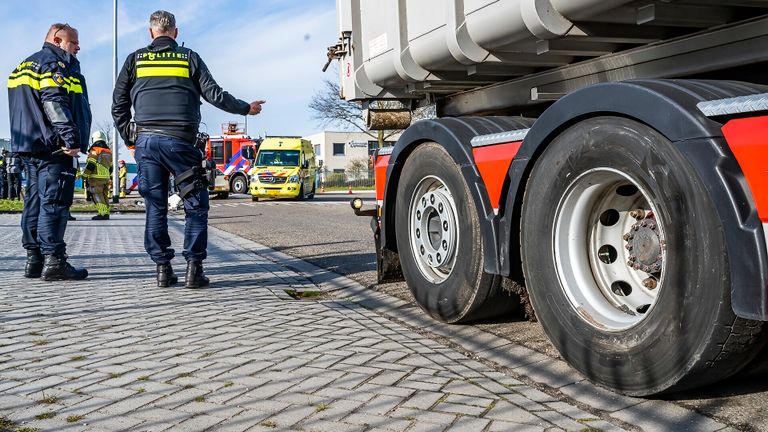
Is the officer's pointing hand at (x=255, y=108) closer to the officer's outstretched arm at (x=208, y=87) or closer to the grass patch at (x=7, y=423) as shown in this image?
the officer's outstretched arm at (x=208, y=87)

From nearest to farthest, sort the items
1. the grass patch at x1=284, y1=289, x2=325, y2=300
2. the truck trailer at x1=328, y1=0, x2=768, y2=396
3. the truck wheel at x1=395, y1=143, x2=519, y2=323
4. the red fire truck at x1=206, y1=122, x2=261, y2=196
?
1. the truck trailer at x1=328, y1=0, x2=768, y2=396
2. the truck wheel at x1=395, y1=143, x2=519, y2=323
3. the grass patch at x1=284, y1=289, x2=325, y2=300
4. the red fire truck at x1=206, y1=122, x2=261, y2=196

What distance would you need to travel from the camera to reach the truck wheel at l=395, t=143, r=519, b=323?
4.09 m

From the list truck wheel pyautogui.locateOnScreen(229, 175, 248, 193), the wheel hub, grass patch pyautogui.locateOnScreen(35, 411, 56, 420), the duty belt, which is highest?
the duty belt

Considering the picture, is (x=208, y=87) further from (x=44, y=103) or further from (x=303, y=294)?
(x=303, y=294)

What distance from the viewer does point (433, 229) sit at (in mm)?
4559

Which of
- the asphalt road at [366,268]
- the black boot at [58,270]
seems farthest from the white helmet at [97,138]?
the black boot at [58,270]

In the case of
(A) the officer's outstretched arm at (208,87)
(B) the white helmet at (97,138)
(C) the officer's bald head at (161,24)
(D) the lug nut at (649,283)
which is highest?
(C) the officer's bald head at (161,24)

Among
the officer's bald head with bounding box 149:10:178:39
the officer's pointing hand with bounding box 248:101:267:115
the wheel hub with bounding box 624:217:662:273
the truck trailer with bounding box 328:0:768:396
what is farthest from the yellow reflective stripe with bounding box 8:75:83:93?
A: the wheel hub with bounding box 624:217:662:273

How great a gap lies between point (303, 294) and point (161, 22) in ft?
7.67

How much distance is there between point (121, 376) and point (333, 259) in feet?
16.5

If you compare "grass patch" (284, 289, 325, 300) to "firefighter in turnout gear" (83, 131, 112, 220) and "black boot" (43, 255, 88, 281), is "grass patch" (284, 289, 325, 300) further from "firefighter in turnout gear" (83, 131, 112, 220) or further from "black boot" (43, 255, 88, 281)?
Result: "firefighter in turnout gear" (83, 131, 112, 220)

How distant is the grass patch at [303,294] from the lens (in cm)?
586

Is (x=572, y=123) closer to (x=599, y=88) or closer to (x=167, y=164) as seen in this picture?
(x=599, y=88)

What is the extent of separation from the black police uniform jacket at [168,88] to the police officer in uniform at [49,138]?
0.58 metres
